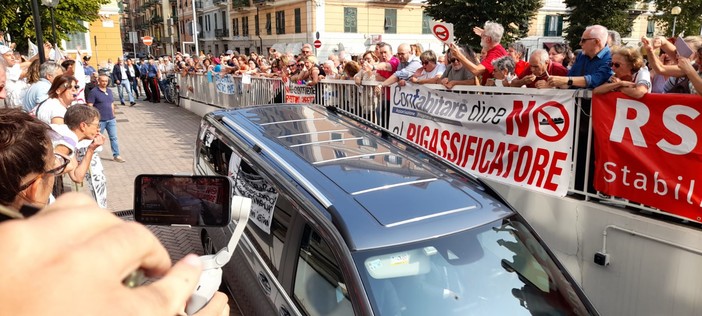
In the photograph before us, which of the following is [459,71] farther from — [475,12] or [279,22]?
[279,22]

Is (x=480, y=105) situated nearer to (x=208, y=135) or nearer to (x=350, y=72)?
(x=208, y=135)

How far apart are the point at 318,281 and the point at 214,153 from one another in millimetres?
2454

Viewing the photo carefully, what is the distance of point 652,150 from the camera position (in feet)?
12.6

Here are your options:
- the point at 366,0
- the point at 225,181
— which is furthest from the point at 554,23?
the point at 225,181

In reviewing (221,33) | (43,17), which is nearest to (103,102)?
(43,17)

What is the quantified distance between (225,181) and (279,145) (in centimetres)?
195

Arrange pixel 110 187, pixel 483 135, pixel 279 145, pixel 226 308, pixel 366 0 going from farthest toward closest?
pixel 366 0
pixel 110 187
pixel 483 135
pixel 279 145
pixel 226 308

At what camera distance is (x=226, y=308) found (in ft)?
3.93

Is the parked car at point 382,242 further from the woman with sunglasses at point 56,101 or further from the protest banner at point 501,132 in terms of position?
the woman with sunglasses at point 56,101

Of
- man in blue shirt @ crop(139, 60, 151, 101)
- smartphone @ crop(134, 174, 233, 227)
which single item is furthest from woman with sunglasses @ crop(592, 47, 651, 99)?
man in blue shirt @ crop(139, 60, 151, 101)

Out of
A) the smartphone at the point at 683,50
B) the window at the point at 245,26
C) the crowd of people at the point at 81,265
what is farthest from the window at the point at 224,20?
the crowd of people at the point at 81,265

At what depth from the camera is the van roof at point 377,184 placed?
2545 millimetres

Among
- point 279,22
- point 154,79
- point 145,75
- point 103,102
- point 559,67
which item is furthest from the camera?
point 279,22

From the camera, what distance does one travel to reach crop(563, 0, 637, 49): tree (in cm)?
3547
